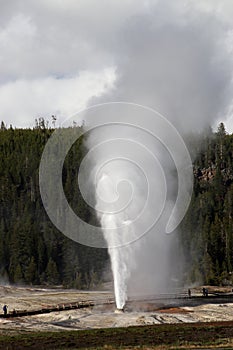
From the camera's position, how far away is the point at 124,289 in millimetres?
60031

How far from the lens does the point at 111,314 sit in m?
53.0

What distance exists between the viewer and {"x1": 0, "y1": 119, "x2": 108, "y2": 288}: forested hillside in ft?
357

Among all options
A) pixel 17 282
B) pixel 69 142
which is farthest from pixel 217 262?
pixel 69 142

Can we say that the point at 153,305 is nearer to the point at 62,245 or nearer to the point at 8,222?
the point at 62,245

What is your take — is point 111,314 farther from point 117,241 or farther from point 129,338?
point 117,241

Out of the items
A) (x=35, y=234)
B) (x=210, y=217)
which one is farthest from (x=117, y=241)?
(x=210, y=217)

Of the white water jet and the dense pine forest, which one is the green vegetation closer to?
the white water jet

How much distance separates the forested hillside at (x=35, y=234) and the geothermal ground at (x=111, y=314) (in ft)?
132

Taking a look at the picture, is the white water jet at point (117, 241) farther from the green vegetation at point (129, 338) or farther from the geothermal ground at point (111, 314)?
the green vegetation at point (129, 338)

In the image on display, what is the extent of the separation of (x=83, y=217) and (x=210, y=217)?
2154cm

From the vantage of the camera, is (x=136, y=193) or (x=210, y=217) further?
(x=210, y=217)

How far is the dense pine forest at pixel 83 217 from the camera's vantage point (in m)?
108

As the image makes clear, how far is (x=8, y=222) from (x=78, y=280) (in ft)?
87.8

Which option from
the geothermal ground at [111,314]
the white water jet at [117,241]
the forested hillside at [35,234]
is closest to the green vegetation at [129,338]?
the geothermal ground at [111,314]
